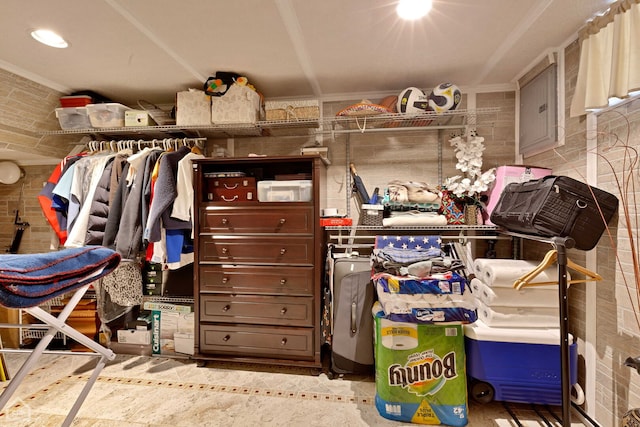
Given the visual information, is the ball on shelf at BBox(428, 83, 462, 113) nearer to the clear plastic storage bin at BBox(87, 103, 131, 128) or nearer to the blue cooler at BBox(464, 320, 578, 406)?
the blue cooler at BBox(464, 320, 578, 406)

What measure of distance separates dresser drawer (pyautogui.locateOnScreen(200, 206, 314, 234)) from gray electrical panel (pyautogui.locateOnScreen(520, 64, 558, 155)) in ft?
5.55

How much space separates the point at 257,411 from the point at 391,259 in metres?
1.20

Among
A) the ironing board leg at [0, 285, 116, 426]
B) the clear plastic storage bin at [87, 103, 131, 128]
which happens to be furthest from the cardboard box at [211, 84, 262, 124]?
the ironing board leg at [0, 285, 116, 426]

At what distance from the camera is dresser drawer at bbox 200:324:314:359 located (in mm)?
2109

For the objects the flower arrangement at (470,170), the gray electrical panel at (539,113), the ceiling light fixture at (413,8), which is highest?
the ceiling light fixture at (413,8)

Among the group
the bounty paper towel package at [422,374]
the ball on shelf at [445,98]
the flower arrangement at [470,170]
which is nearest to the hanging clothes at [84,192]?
the bounty paper towel package at [422,374]

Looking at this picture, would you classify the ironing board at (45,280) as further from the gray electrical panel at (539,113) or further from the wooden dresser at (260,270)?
the gray electrical panel at (539,113)

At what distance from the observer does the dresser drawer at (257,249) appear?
212 cm

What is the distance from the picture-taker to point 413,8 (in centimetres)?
155

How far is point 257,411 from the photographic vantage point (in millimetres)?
1729

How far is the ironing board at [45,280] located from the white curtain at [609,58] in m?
2.23

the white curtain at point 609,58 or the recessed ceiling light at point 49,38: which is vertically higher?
the recessed ceiling light at point 49,38

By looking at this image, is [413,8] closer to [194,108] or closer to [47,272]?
[194,108]

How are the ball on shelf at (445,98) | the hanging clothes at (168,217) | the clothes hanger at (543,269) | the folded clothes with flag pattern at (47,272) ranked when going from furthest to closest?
the ball on shelf at (445,98)
the hanging clothes at (168,217)
the clothes hanger at (543,269)
the folded clothes with flag pattern at (47,272)
